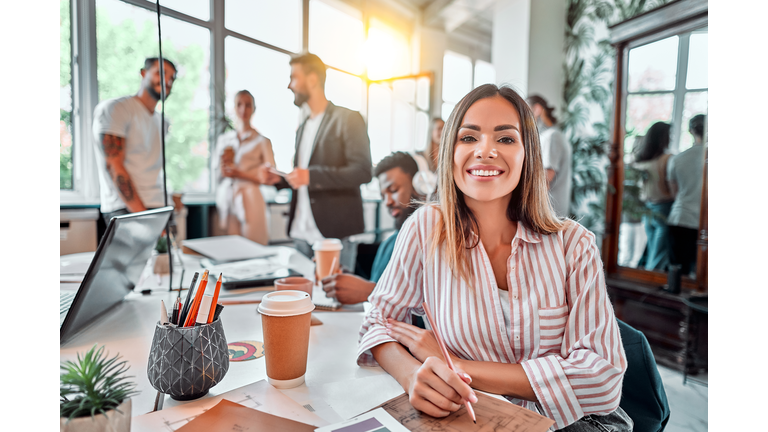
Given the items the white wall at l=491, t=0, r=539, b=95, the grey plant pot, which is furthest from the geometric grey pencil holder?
the white wall at l=491, t=0, r=539, b=95

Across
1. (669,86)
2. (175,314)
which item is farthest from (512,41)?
(175,314)

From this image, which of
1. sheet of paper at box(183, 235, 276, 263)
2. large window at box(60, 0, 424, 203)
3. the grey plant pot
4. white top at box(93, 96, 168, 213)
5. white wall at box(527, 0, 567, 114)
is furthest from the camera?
white wall at box(527, 0, 567, 114)

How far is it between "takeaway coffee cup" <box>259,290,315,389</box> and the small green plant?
9.1 inches

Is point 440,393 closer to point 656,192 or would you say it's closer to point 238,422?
point 238,422

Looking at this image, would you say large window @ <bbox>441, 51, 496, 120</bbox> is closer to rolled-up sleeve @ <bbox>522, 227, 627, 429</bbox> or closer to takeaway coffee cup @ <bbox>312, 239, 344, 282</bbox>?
takeaway coffee cup @ <bbox>312, 239, 344, 282</bbox>

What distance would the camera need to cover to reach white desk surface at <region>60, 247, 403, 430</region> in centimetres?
60

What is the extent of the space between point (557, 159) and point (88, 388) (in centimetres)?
301

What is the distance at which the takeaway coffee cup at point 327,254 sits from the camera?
1.28 meters

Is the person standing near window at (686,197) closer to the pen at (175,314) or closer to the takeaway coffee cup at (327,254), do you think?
the takeaway coffee cup at (327,254)

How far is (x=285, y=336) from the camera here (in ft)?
2.07

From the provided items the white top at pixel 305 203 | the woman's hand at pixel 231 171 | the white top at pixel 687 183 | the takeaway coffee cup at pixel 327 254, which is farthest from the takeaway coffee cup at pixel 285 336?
the white top at pixel 687 183

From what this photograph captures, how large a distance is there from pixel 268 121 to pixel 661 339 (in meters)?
2.58
